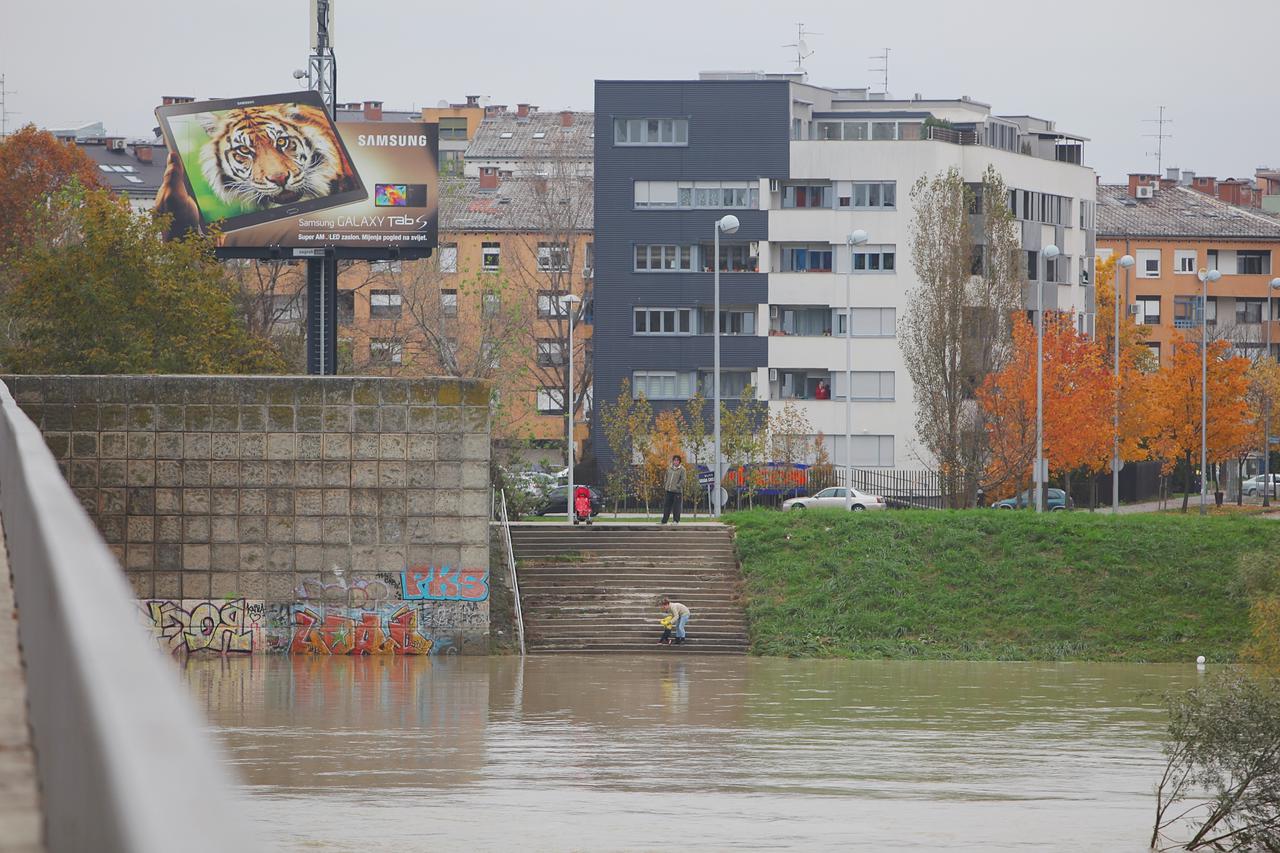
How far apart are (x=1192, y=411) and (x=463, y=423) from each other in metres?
46.6

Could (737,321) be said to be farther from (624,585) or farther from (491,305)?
(624,585)

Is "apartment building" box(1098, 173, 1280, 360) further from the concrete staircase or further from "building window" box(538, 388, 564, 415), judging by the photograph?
the concrete staircase

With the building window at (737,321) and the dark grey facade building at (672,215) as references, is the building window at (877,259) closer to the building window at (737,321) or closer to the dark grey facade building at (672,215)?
the dark grey facade building at (672,215)

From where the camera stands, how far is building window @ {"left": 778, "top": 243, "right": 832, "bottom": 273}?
77.4 metres

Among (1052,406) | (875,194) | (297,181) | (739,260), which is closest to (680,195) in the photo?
(739,260)

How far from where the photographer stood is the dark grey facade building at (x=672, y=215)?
248ft

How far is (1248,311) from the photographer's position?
355 ft

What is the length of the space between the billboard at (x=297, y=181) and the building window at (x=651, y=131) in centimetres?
3266

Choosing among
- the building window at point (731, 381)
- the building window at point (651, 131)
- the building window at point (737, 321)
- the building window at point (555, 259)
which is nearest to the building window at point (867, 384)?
the building window at point (731, 381)

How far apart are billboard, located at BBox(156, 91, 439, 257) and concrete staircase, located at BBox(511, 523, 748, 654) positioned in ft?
27.3

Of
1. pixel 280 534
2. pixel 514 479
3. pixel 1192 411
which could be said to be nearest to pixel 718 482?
pixel 514 479

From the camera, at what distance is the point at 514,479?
4725 cm

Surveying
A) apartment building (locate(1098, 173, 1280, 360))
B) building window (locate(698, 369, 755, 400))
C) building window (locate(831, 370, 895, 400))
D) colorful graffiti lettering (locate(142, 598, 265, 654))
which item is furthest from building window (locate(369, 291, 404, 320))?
colorful graffiti lettering (locate(142, 598, 265, 654))

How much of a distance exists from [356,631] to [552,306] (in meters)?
53.9
